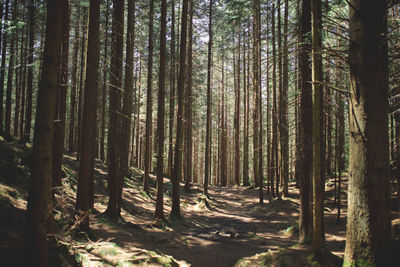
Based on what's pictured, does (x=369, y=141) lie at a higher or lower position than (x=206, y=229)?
higher

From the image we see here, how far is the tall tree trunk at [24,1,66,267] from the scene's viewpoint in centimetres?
388

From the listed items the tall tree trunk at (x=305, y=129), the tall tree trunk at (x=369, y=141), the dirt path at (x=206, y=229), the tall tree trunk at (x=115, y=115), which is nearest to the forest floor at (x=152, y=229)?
the dirt path at (x=206, y=229)

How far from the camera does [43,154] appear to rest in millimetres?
3998

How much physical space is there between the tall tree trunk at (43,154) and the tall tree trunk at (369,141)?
4.40 meters

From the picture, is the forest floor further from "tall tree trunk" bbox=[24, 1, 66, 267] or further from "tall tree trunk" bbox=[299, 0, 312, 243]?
"tall tree trunk" bbox=[299, 0, 312, 243]

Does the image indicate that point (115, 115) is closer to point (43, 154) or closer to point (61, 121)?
point (61, 121)

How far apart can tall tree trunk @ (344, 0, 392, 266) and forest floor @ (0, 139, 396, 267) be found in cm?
293

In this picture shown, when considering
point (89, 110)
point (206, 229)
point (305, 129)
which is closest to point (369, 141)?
point (305, 129)

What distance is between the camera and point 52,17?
4105 mm

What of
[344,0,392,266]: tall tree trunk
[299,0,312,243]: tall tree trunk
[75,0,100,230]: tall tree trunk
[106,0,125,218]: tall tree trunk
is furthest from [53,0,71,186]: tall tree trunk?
[344,0,392,266]: tall tree trunk

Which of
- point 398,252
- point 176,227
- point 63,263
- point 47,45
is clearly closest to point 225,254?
point 176,227

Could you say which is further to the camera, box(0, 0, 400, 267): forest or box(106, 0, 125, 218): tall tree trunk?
box(106, 0, 125, 218): tall tree trunk

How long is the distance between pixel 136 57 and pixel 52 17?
2393cm

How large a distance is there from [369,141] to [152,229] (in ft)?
31.5
